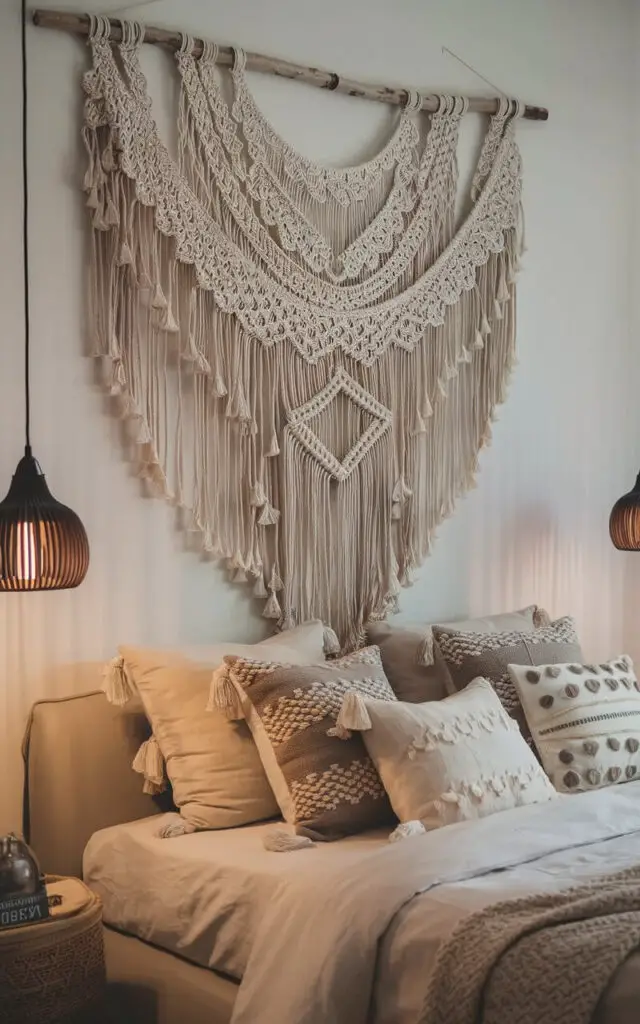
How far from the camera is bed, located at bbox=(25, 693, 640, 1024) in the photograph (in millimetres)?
2049

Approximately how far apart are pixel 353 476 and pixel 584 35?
71.8 inches

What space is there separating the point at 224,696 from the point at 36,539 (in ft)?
1.82

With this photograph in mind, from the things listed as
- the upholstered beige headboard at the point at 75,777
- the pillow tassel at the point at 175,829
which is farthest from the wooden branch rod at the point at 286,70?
the pillow tassel at the point at 175,829

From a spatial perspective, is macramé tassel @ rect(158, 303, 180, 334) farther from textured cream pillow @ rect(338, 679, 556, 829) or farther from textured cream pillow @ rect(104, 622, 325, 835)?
textured cream pillow @ rect(338, 679, 556, 829)

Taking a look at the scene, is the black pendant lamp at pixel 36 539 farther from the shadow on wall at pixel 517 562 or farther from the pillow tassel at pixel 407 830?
the shadow on wall at pixel 517 562

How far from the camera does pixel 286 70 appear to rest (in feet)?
10.7

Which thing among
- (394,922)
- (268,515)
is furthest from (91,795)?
(394,922)

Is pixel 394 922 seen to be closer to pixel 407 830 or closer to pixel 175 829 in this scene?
pixel 407 830

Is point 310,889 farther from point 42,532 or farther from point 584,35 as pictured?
point 584,35

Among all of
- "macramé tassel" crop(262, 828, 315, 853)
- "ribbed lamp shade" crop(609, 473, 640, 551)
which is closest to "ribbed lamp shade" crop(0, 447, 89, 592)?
"macramé tassel" crop(262, 828, 315, 853)

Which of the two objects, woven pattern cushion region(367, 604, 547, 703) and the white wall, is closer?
the white wall

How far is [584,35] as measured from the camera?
4.07 m

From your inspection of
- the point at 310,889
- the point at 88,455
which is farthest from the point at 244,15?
the point at 310,889

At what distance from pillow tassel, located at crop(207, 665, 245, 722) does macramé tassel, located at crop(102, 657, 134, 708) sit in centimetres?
21
